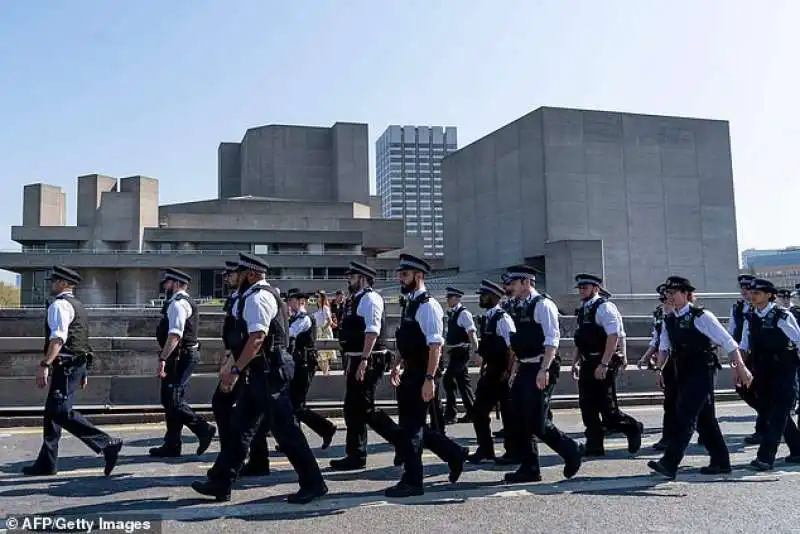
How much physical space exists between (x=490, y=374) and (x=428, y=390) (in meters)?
2.16

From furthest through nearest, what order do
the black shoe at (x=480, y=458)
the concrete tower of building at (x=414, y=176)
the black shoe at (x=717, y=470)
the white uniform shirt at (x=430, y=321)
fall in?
the concrete tower of building at (x=414, y=176) < the black shoe at (x=480, y=458) < the black shoe at (x=717, y=470) < the white uniform shirt at (x=430, y=321)

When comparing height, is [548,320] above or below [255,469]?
above

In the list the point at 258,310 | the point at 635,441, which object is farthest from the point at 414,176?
the point at 258,310

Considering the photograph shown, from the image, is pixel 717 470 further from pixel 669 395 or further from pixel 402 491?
pixel 402 491

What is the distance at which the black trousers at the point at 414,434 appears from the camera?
6.21 meters

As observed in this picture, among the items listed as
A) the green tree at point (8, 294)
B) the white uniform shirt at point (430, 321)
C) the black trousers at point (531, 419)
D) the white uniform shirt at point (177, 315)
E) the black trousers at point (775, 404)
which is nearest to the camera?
the white uniform shirt at point (430, 321)

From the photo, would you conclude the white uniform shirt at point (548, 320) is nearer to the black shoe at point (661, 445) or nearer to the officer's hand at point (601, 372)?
the officer's hand at point (601, 372)

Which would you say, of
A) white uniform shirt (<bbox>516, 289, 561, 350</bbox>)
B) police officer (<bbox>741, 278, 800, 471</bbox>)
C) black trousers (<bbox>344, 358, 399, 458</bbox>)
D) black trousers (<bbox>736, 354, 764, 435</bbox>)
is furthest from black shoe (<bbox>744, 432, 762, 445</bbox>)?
black trousers (<bbox>344, 358, 399, 458</bbox>)

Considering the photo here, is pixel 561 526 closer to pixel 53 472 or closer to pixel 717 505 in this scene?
pixel 717 505

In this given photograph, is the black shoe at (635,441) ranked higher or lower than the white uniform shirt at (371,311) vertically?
lower

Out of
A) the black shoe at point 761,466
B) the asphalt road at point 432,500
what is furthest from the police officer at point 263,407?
the black shoe at point 761,466

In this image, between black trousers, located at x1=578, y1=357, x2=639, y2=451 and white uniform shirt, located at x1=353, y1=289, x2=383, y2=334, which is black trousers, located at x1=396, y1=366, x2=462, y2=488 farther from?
black trousers, located at x1=578, y1=357, x2=639, y2=451

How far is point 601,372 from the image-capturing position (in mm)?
8016

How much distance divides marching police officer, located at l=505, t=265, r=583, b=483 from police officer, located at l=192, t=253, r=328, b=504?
6.42 feet
